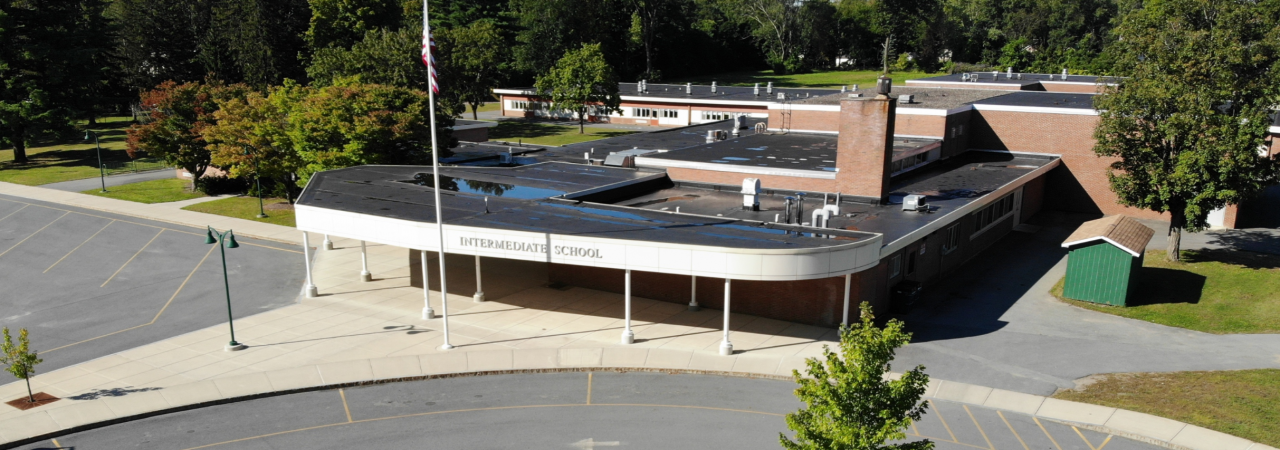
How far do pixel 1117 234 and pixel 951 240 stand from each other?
6.19 metres

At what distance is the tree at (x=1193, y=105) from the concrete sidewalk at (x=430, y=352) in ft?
53.5

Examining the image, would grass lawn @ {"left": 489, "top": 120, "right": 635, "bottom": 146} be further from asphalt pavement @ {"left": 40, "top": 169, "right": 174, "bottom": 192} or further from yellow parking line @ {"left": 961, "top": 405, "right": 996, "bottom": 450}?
yellow parking line @ {"left": 961, "top": 405, "right": 996, "bottom": 450}

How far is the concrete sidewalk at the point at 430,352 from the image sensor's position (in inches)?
906

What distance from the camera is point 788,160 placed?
136 ft

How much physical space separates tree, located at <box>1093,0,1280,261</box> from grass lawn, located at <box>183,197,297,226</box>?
4181cm

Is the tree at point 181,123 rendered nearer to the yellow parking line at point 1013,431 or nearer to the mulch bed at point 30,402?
the mulch bed at point 30,402

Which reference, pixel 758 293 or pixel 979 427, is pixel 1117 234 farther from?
pixel 979 427

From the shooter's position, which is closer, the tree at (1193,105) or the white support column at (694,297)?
the white support column at (694,297)

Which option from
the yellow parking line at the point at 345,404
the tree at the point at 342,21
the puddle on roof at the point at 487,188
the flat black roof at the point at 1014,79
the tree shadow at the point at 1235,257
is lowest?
the yellow parking line at the point at 345,404

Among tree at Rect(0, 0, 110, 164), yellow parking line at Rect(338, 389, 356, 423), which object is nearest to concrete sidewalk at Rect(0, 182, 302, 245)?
tree at Rect(0, 0, 110, 164)

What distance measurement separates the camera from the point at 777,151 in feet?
146

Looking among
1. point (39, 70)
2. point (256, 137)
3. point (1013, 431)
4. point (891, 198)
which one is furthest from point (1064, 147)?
point (39, 70)

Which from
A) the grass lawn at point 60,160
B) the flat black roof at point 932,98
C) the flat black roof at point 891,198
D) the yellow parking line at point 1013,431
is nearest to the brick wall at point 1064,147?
the flat black roof at point 891,198

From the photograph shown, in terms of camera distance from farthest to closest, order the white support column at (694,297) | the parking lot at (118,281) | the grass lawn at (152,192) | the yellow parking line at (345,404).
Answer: the grass lawn at (152,192)
the white support column at (694,297)
the parking lot at (118,281)
the yellow parking line at (345,404)
